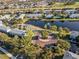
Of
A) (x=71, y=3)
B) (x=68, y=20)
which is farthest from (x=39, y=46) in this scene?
(x=71, y=3)

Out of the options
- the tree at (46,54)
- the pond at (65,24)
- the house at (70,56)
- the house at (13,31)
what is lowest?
the pond at (65,24)

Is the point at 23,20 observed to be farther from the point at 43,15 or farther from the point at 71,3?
the point at 71,3

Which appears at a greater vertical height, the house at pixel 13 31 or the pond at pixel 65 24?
the house at pixel 13 31

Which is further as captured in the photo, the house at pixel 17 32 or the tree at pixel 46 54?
the house at pixel 17 32

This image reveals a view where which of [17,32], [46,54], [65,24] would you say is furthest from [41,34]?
[46,54]

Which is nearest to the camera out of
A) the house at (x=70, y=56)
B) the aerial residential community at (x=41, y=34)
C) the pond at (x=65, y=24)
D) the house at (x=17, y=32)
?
the house at (x=70, y=56)

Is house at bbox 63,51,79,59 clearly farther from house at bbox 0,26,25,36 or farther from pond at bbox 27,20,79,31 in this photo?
pond at bbox 27,20,79,31

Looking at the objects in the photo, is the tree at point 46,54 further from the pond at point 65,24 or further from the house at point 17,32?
the pond at point 65,24

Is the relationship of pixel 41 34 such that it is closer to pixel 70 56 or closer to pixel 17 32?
pixel 17 32

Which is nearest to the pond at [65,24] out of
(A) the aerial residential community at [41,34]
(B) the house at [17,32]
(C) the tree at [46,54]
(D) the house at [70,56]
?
(A) the aerial residential community at [41,34]
